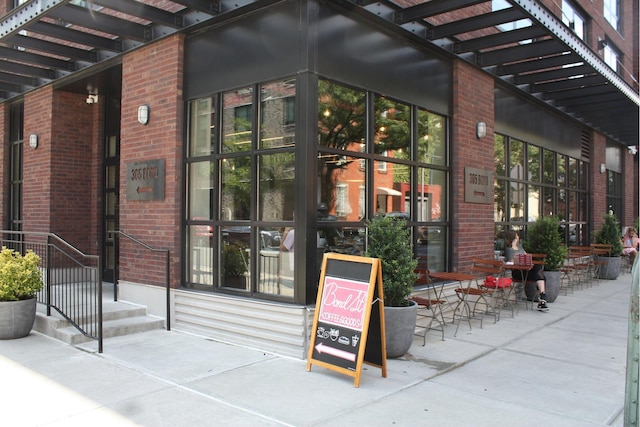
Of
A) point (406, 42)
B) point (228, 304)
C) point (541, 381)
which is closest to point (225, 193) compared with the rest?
point (228, 304)

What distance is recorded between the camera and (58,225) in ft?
29.8

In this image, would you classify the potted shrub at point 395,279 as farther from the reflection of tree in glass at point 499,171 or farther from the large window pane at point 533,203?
the large window pane at point 533,203

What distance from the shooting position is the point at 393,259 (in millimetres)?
5422

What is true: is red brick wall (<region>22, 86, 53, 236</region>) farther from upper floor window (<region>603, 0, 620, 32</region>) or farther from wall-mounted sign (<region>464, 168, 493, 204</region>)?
upper floor window (<region>603, 0, 620, 32</region>)

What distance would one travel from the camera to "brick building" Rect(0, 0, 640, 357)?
230 inches

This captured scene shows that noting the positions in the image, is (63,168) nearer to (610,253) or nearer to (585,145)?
(610,253)

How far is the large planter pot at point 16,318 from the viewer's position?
612 centimetres

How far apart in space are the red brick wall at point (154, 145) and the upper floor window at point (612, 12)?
49.3 feet

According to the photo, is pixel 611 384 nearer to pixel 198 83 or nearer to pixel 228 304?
pixel 228 304

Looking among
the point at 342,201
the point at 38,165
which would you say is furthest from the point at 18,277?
the point at 342,201

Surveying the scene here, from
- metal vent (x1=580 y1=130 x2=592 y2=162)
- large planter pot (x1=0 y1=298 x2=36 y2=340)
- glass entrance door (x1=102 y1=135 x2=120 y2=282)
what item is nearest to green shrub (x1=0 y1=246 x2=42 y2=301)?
large planter pot (x1=0 y1=298 x2=36 y2=340)

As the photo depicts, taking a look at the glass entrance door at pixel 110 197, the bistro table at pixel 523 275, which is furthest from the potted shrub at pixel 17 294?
the bistro table at pixel 523 275

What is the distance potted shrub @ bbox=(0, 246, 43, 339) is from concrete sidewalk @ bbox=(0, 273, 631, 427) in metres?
0.22

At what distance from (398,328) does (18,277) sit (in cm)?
467
